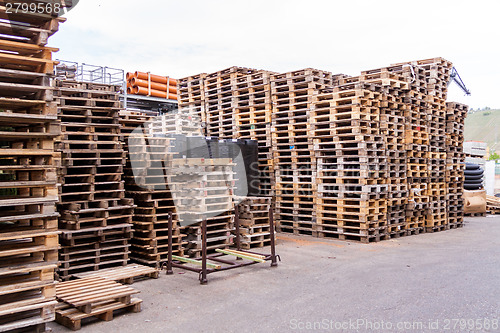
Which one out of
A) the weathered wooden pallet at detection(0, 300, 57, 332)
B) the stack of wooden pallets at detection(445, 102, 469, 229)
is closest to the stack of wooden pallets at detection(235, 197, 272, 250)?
the weathered wooden pallet at detection(0, 300, 57, 332)

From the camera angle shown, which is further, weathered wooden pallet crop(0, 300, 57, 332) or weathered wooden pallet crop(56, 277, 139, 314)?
weathered wooden pallet crop(56, 277, 139, 314)

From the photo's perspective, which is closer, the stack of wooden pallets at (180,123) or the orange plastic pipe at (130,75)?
the stack of wooden pallets at (180,123)

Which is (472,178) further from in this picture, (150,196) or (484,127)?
(484,127)

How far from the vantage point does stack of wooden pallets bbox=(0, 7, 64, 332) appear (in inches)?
195

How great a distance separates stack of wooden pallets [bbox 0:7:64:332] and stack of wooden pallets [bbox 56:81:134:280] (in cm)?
213

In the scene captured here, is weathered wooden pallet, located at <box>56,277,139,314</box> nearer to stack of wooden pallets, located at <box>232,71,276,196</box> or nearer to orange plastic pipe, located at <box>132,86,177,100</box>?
stack of wooden pallets, located at <box>232,71,276,196</box>

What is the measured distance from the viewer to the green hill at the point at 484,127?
90.2 metres

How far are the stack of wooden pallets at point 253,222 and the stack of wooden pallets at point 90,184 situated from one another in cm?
307

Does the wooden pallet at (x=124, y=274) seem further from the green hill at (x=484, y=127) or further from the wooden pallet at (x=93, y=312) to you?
the green hill at (x=484, y=127)

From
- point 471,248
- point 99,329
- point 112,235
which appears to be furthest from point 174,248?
point 471,248

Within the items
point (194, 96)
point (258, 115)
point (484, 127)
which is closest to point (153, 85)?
point (194, 96)

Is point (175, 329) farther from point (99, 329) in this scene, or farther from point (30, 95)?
point (30, 95)

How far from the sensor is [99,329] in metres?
5.25

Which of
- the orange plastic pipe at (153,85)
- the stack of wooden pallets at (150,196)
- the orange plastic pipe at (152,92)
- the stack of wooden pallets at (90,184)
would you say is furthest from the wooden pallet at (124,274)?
the orange plastic pipe at (153,85)
